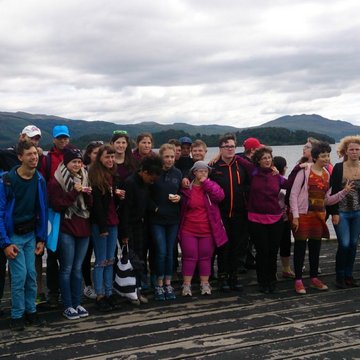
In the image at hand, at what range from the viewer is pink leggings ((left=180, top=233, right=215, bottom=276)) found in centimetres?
571

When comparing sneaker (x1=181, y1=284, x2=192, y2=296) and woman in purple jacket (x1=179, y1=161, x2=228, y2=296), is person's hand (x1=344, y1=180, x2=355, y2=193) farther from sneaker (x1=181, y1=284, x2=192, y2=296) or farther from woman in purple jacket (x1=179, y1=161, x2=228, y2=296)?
sneaker (x1=181, y1=284, x2=192, y2=296)

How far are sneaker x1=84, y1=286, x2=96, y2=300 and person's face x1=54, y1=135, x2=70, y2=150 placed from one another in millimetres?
1828

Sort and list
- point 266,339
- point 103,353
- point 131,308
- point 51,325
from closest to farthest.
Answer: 1. point 103,353
2. point 266,339
3. point 51,325
4. point 131,308

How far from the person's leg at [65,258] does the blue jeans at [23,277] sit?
290 millimetres

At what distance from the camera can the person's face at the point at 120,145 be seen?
5.57 metres

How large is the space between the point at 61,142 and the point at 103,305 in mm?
1979

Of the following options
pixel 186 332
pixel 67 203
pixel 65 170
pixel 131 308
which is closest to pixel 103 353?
pixel 186 332

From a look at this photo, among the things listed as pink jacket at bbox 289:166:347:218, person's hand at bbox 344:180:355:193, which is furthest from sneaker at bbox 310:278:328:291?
person's hand at bbox 344:180:355:193

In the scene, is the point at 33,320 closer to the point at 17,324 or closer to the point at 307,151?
the point at 17,324

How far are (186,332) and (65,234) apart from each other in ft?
5.46

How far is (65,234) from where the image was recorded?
484 centimetres

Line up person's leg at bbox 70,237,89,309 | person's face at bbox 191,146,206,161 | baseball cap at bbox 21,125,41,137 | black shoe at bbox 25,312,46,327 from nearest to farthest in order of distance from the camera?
black shoe at bbox 25,312,46,327, person's leg at bbox 70,237,89,309, baseball cap at bbox 21,125,41,137, person's face at bbox 191,146,206,161

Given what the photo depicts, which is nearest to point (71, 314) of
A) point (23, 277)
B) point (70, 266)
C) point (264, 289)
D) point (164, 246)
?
point (70, 266)

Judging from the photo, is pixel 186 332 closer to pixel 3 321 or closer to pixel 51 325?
pixel 51 325
